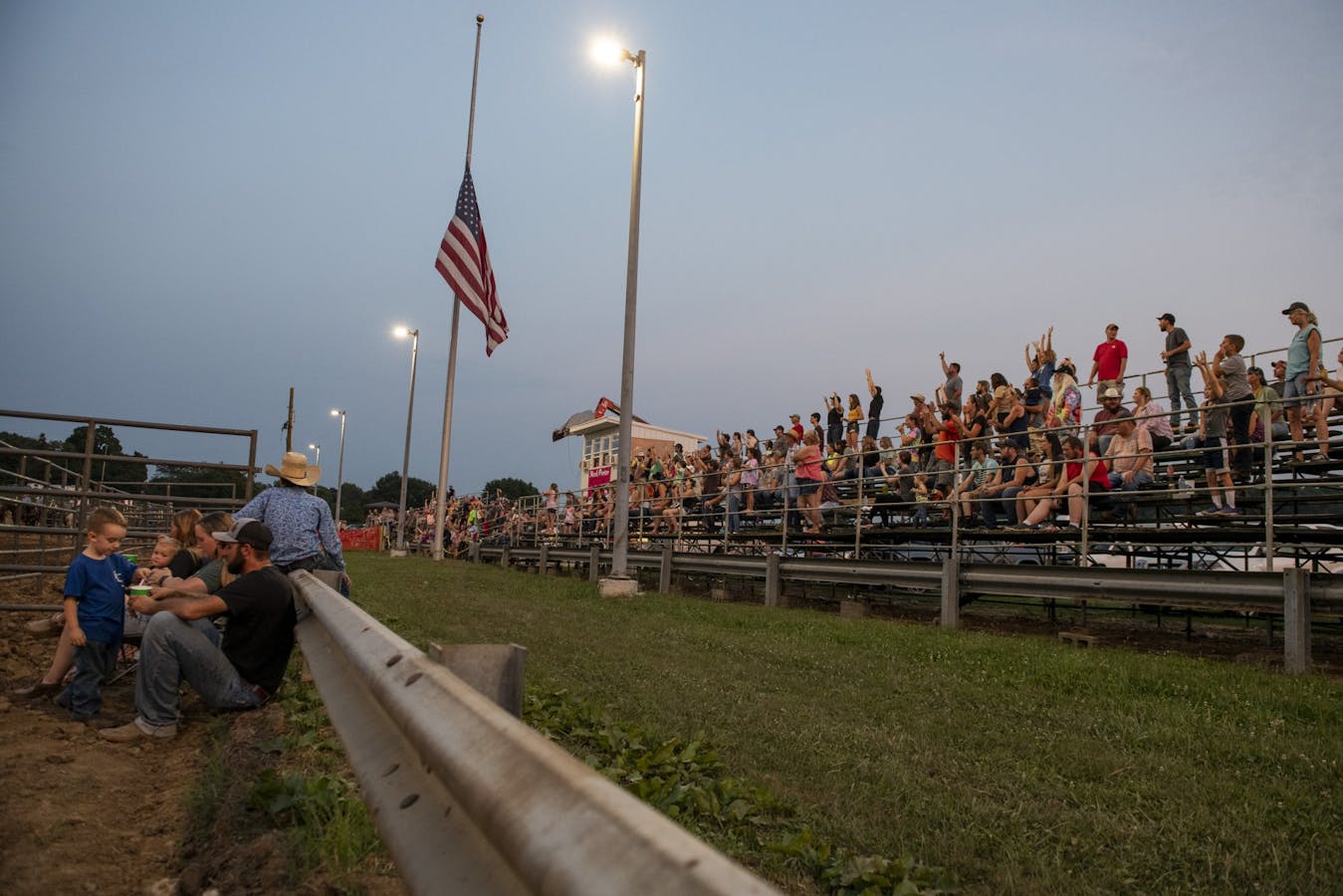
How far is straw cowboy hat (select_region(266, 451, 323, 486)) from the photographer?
7.74 metres

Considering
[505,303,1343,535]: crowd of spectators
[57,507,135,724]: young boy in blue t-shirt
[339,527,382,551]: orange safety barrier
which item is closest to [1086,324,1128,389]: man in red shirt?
[505,303,1343,535]: crowd of spectators

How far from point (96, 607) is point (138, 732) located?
1.18 m

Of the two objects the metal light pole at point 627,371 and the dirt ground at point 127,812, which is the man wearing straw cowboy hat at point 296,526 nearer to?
the dirt ground at point 127,812

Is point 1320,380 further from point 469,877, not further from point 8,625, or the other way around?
point 8,625

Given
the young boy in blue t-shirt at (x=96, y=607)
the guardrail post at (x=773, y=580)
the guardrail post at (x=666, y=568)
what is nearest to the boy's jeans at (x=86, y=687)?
the young boy in blue t-shirt at (x=96, y=607)

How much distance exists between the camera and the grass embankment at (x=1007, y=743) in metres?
3.48

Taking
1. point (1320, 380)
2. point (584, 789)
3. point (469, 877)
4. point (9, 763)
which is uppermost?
point (1320, 380)

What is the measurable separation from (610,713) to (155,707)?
265cm

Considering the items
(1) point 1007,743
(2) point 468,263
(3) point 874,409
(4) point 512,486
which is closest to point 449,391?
(2) point 468,263

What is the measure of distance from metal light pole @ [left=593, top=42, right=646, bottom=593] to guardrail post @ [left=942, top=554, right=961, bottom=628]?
5.52 meters

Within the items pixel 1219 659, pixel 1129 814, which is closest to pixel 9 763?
pixel 1129 814

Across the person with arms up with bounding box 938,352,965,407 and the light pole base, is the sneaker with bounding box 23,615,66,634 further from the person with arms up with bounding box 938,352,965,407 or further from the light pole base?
the person with arms up with bounding box 938,352,965,407

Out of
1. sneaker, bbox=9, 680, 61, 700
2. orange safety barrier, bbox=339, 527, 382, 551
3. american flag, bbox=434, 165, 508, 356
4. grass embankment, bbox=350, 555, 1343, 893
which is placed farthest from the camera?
orange safety barrier, bbox=339, 527, 382, 551

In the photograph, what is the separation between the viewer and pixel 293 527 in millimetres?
7371
